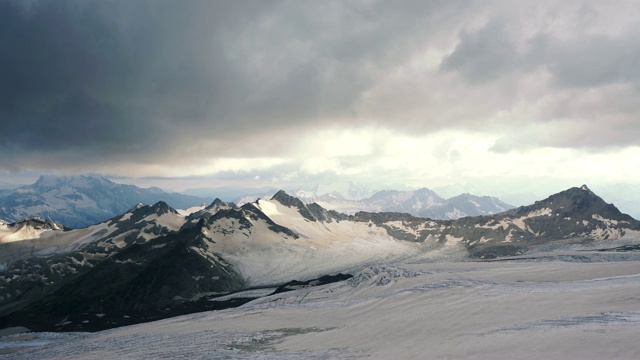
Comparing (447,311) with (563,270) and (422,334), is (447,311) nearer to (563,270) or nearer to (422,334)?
(422,334)

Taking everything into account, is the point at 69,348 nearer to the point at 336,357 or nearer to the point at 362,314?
the point at 362,314

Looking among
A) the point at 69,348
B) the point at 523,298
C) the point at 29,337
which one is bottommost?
the point at 29,337

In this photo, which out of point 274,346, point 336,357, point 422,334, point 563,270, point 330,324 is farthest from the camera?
point 563,270

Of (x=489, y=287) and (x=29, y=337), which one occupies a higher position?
(x=489, y=287)

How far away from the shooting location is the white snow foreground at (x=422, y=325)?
44312 mm

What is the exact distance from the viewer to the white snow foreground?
44.3m

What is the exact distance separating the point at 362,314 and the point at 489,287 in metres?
32.7

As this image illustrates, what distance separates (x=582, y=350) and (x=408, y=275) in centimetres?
11325

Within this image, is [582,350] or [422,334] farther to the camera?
[422,334]

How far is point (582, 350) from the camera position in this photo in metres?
36.7

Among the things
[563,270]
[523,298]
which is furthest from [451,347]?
[563,270]

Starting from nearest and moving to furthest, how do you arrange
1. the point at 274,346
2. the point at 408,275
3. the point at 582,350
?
the point at 582,350
the point at 274,346
the point at 408,275

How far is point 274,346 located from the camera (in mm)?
73875

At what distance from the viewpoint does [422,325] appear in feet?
235
